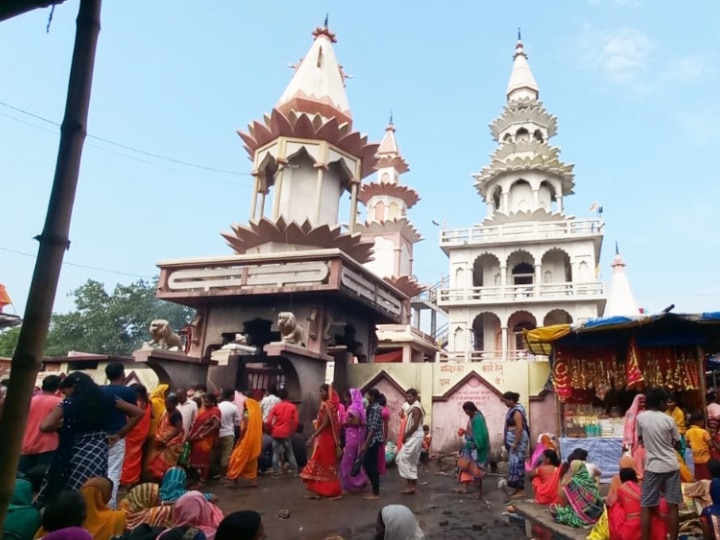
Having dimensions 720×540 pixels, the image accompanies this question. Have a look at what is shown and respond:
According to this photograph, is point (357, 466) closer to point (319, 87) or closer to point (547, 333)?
point (547, 333)

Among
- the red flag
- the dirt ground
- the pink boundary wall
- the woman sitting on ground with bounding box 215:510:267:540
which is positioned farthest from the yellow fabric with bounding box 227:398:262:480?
the red flag

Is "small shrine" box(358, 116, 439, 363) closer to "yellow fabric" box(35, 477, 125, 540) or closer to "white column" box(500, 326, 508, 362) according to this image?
"white column" box(500, 326, 508, 362)

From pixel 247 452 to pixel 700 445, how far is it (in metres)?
6.49

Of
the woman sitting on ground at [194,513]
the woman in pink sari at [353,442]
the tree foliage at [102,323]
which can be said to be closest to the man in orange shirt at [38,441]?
the woman sitting on ground at [194,513]

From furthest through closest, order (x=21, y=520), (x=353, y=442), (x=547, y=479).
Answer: (x=353, y=442), (x=547, y=479), (x=21, y=520)

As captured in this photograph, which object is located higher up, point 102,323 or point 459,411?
point 102,323

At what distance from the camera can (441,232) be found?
92.1ft

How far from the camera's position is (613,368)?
36.4ft

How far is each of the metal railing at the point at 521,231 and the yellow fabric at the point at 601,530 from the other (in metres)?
22.3

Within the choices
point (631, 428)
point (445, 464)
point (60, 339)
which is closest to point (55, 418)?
point (631, 428)

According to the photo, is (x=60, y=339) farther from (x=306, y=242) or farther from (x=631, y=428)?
(x=631, y=428)

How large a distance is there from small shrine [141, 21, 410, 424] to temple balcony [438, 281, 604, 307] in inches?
461

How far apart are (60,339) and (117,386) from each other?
128 feet

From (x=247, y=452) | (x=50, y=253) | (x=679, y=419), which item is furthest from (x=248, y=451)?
(x=50, y=253)
